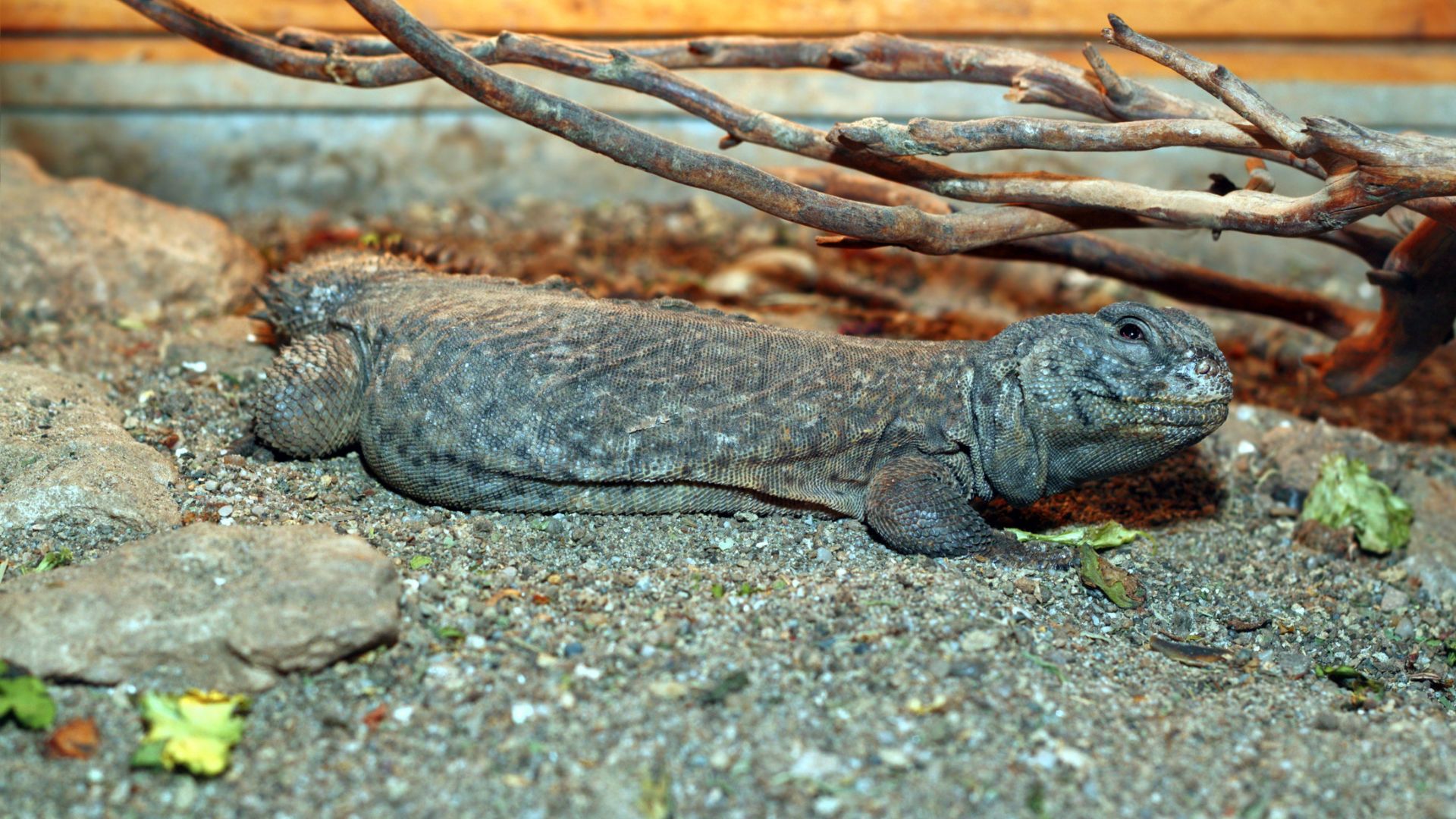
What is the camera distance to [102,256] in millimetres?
7324

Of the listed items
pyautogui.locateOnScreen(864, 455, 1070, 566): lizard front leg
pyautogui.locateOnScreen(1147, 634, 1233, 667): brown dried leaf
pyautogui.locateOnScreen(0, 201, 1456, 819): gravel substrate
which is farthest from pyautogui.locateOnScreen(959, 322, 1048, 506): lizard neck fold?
pyautogui.locateOnScreen(1147, 634, 1233, 667): brown dried leaf

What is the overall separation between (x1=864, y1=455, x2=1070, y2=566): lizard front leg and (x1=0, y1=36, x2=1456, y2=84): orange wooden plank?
503 cm

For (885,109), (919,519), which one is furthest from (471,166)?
(919,519)

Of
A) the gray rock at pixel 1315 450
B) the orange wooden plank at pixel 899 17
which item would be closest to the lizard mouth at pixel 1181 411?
the gray rock at pixel 1315 450

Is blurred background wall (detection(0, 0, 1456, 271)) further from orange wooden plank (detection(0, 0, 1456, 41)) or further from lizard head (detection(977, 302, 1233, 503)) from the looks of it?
lizard head (detection(977, 302, 1233, 503))

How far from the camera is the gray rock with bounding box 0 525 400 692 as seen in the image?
3.62m

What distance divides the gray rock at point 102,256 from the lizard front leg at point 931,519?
15.9 ft

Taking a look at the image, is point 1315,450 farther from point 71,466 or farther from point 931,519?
point 71,466

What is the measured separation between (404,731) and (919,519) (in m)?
2.32

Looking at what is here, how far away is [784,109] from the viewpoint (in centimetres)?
923

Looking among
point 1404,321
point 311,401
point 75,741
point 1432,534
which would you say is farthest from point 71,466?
point 1432,534

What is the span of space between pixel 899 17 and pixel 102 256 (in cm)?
604

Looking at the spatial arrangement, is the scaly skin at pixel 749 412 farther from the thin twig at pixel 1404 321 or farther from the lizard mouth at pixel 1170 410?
the thin twig at pixel 1404 321

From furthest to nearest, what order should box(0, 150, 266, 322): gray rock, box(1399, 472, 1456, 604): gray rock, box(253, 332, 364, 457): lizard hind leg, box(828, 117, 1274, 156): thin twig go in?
box(0, 150, 266, 322): gray rock
box(1399, 472, 1456, 604): gray rock
box(253, 332, 364, 457): lizard hind leg
box(828, 117, 1274, 156): thin twig
